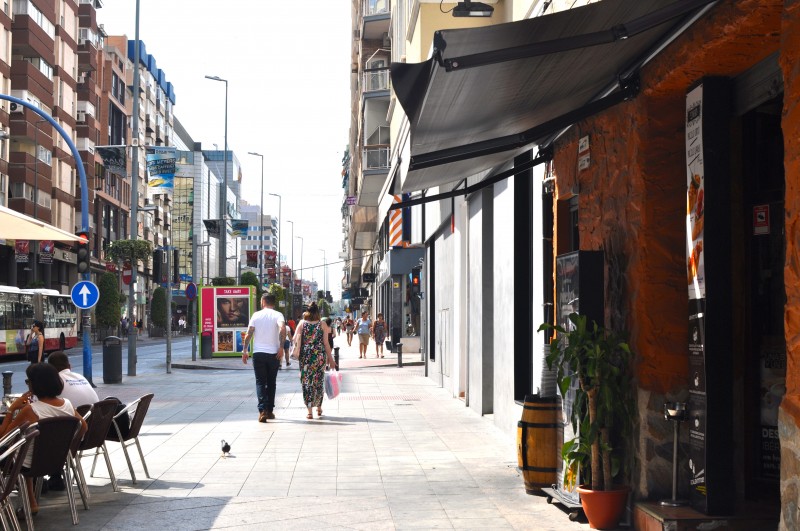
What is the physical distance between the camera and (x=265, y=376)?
16.2 meters

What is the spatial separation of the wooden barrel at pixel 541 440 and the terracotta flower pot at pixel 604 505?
4.07 ft

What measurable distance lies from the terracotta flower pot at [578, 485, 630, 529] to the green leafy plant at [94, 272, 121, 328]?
6642 centimetres

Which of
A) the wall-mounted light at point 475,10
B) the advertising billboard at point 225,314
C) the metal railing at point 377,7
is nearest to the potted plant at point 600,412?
the wall-mounted light at point 475,10

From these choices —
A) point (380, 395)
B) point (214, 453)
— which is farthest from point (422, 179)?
point (380, 395)

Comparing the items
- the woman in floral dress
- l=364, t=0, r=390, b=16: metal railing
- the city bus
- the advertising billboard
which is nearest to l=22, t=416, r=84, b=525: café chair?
the woman in floral dress

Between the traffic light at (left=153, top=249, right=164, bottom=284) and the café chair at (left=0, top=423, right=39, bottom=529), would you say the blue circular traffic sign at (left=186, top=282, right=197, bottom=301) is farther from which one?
the café chair at (left=0, top=423, right=39, bottom=529)

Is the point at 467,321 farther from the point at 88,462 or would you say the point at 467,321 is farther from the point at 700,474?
the point at 700,474

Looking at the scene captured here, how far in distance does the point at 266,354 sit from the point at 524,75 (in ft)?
31.2

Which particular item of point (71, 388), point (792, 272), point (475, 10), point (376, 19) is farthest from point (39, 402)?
point (376, 19)

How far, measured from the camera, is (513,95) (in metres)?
8.16

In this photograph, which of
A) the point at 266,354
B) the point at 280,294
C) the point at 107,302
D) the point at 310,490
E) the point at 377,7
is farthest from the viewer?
the point at 107,302

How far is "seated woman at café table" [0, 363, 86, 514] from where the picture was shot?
8414 millimetres

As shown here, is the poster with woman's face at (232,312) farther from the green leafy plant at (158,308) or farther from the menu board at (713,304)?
the green leafy plant at (158,308)

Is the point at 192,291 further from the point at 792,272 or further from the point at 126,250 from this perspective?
the point at 792,272
